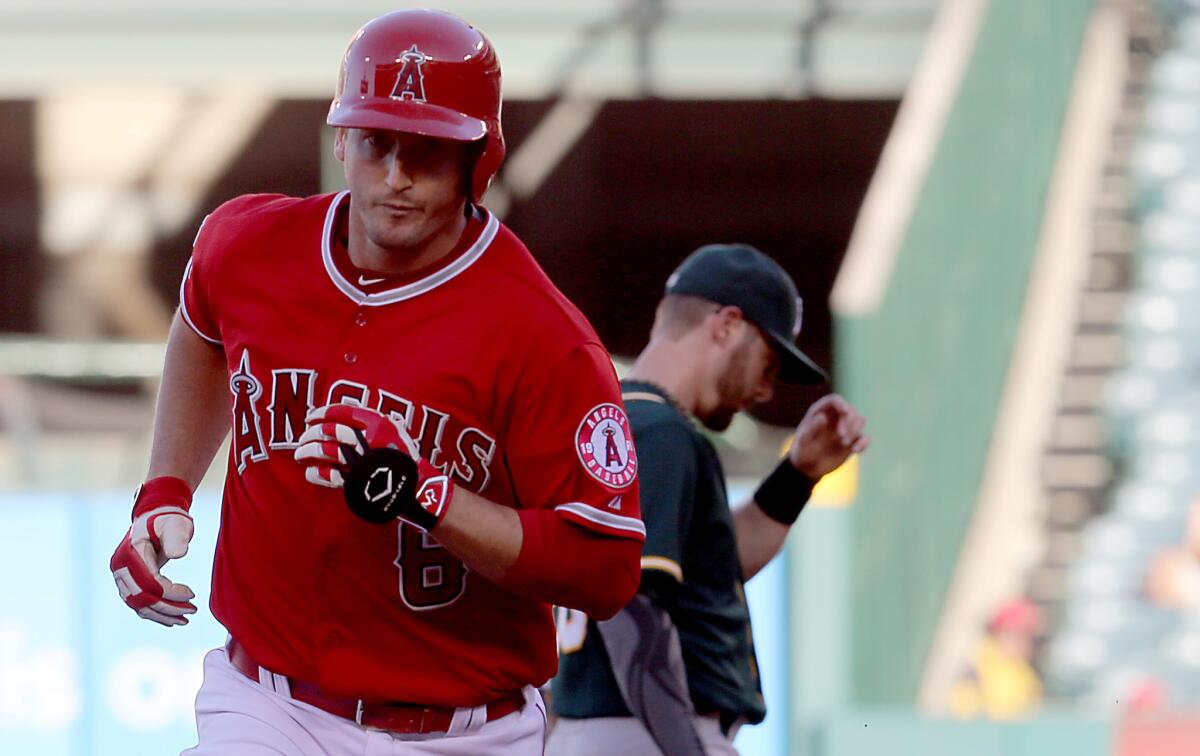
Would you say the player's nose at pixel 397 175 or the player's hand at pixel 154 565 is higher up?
the player's nose at pixel 397 175

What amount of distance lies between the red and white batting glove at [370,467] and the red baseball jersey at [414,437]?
194mm

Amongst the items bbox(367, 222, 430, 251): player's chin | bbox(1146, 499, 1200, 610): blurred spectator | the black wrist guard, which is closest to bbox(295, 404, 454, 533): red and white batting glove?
the black wrist guard

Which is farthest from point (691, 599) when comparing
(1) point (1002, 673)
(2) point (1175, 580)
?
(2) point (1175, 580)

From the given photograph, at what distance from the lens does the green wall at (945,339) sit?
8.98 metres

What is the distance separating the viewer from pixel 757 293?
4305 mm

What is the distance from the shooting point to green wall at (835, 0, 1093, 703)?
8.98 meters

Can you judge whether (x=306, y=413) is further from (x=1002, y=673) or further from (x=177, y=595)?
(x=1002, y=673)

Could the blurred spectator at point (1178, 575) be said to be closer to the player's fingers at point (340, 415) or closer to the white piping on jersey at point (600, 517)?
the white piping on jersey at point (600, 517)

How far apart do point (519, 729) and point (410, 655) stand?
244mm

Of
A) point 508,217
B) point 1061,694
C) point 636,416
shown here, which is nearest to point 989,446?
point 1061,694

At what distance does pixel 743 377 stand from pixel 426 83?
1.43 meters

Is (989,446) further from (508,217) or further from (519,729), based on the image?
(519,729)

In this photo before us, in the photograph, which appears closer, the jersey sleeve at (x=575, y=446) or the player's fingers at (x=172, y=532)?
the jersey sleeve at (x=575, y=446)

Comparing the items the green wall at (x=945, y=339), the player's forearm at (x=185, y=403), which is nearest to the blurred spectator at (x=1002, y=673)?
the green wall at (x=945, y=339)
